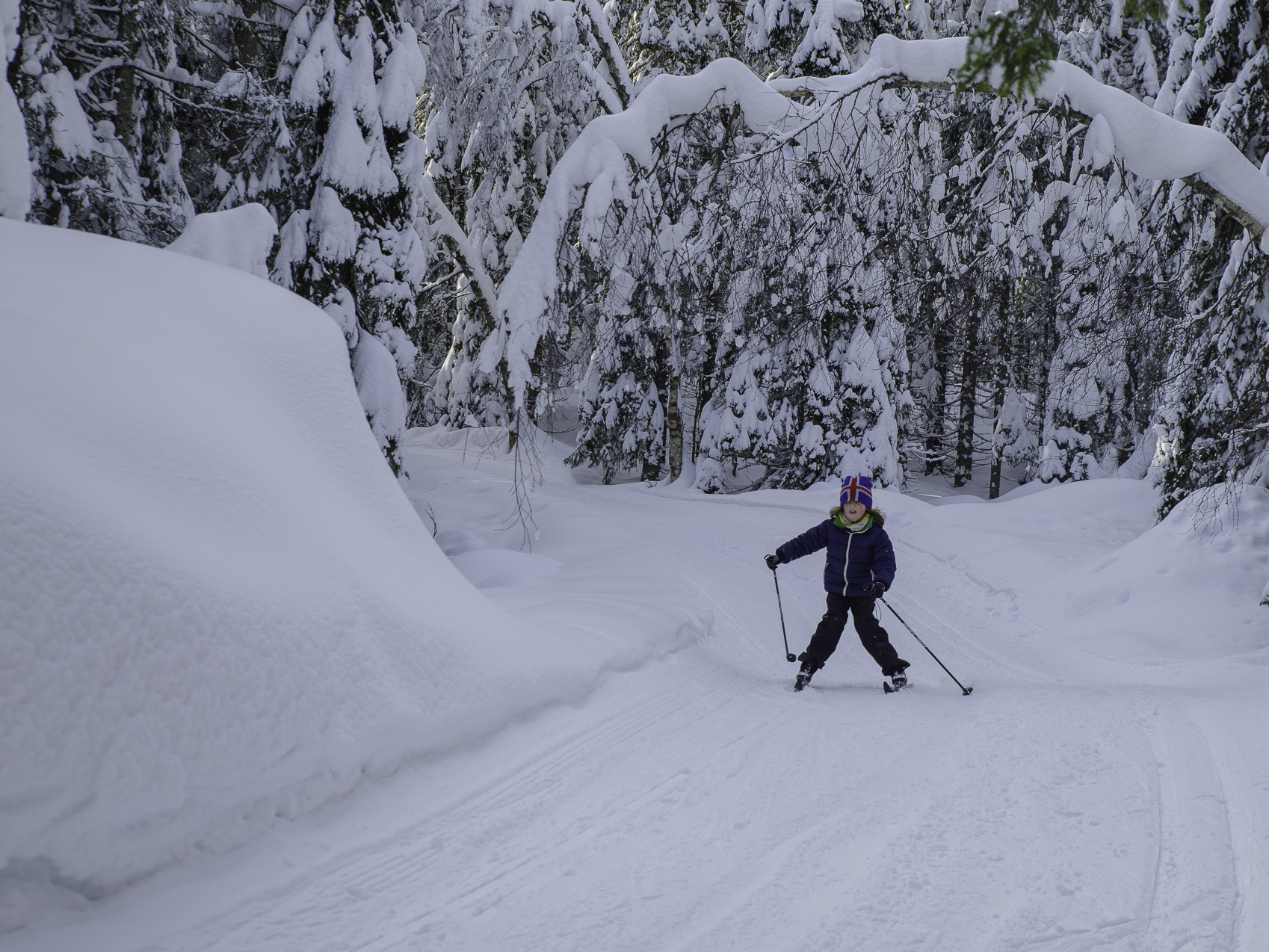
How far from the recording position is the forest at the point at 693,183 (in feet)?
19.0

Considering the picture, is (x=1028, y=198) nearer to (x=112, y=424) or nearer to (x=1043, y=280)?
(x=1043, y=280)

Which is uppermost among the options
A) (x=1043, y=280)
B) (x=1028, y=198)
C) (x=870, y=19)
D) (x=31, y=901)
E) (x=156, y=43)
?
(x=870, y=19)

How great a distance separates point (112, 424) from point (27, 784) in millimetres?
1392

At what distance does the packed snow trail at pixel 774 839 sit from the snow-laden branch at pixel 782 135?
250cm

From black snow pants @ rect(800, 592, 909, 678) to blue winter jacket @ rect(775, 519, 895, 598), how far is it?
0.08 meters

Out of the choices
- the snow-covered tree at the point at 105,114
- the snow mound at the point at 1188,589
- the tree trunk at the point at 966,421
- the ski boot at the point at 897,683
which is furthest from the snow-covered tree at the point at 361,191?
the tree trunk at the point at 966,421

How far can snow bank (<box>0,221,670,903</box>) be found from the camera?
2619 mm

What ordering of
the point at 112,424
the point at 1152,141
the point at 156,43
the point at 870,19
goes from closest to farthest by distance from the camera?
the point at 112,424
the point at 1152,141
the point at 156,43
the point at 870,19

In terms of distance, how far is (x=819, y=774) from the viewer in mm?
4172

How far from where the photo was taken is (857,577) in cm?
657

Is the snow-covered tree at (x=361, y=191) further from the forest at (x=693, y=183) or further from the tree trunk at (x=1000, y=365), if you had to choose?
the tree trunk at (x=1000, y=365)

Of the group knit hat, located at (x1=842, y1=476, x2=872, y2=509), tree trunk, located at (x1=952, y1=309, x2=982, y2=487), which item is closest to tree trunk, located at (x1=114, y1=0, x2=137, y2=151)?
knit hat, located at (x1=842, y1=476, x2=872, y2=509)

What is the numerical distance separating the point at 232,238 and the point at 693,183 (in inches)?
130

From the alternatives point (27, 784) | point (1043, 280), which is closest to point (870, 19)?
point (1043, 280)
